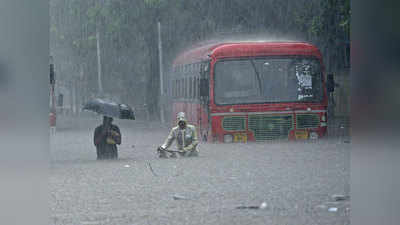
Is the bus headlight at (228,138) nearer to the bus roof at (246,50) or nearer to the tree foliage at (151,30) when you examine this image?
the bus roof at (246,50)

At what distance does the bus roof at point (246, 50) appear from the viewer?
1399 centimetres

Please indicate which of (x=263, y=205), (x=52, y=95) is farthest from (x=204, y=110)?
(x=263, y=205)

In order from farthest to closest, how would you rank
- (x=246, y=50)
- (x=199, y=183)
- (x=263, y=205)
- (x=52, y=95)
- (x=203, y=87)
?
1. (x=246, y=50)
2. (x=203, y=87)
3. (x=52, y=95)
4. (x=199, y=183)
5. (x=263, y=205)

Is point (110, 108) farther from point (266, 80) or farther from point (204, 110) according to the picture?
point (266, 80)

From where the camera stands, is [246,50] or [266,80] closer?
[266,80]

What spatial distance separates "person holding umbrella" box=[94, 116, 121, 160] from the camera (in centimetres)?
1126

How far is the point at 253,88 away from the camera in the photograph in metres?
13.9

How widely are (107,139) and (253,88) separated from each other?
11.1 feet

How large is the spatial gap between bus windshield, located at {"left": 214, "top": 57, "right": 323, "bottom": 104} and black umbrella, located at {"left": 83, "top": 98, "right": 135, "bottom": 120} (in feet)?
10.2
